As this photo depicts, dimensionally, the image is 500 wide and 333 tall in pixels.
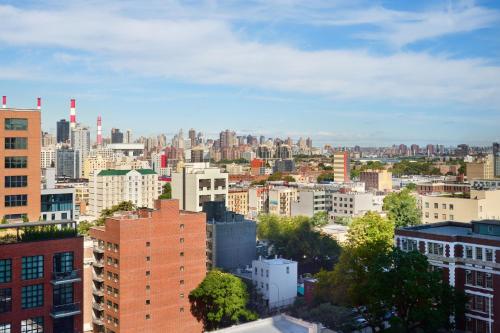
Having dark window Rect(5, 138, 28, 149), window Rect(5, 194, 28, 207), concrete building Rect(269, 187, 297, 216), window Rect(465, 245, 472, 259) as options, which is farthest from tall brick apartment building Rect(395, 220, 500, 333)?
concrete building Rect(269, 187, 297, 216)

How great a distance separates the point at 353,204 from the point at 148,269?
240ft

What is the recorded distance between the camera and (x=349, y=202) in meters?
113


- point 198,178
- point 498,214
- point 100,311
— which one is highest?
point 198,178

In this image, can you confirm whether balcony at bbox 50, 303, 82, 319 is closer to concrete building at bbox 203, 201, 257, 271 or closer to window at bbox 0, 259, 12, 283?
window at bbox 0, 259, 12, 283

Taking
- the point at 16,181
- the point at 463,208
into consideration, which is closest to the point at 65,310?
the point at 16,181

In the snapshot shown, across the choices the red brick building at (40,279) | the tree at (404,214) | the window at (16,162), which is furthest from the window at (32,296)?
the tree at (404,214)

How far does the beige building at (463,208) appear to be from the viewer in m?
73.1

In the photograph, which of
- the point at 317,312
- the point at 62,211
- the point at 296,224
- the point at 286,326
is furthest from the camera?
the point at 296,224

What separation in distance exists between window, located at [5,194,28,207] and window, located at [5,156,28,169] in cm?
243

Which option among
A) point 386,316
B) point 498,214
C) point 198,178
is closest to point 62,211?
point 198,178

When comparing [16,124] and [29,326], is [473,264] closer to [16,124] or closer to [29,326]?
A: [29,326]

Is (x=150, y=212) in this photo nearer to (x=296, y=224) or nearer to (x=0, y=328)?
(x=0, y=328)

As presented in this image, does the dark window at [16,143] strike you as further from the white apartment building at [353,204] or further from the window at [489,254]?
the white apartment building at [353,204]

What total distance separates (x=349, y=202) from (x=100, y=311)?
74180 millimetres
